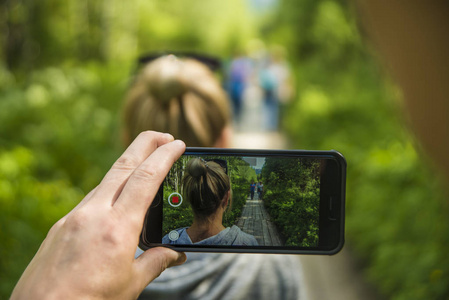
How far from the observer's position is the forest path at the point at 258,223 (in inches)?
47.2

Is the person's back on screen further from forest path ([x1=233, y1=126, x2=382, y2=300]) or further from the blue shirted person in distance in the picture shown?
forest path ([x1=233, y1=126, x2=382, y2=300])

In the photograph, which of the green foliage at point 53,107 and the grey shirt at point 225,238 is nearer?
the grey shirt at point 225,238

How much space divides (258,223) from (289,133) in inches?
351

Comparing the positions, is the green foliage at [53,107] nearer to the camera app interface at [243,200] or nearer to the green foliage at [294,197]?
the camera app interface at [243,200]

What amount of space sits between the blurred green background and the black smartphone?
1.35 metres

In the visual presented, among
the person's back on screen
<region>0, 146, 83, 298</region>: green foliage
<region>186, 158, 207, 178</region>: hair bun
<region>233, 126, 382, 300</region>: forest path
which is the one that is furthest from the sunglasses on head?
<region>233, 126, 382, 300</region>: forest path

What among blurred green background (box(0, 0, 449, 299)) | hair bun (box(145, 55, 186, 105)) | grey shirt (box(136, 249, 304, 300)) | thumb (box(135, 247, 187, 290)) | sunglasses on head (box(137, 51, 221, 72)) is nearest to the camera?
thumb (box(135, 247, 187, 290))

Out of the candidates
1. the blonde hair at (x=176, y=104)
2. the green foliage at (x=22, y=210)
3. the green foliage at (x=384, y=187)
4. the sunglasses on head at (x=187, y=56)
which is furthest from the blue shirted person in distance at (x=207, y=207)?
the green foliage at (x=22, y=210)

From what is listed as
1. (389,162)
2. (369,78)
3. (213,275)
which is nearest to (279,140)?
(369,78)

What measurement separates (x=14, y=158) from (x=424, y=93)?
3.43 metres

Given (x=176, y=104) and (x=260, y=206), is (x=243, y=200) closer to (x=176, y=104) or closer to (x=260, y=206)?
(x=260, y=206)

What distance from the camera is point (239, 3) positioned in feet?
136

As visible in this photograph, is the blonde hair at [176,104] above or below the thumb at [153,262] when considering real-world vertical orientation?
above

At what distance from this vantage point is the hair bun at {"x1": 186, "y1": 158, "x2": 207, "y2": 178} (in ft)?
3.97
